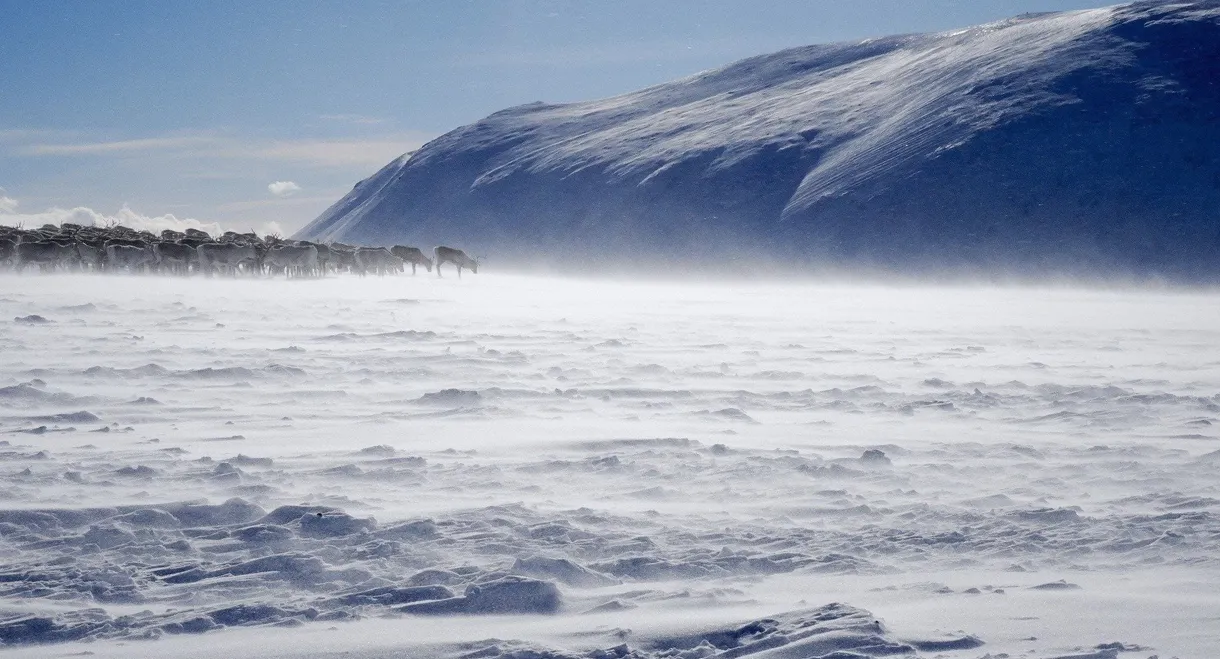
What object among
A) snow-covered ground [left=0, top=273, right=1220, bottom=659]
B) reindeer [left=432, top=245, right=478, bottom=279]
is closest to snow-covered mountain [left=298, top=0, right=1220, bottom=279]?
reindeer [left=432, top=245, right=478, bottom=279]

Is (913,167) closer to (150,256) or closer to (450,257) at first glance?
(450,257)

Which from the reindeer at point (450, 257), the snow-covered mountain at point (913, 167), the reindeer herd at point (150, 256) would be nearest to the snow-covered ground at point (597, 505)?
the reindeer herd at point (150, 256)

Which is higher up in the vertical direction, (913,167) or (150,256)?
(913,167)

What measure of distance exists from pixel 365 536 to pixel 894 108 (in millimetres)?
110962

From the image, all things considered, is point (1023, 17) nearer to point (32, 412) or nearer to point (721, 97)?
point (721, 97)

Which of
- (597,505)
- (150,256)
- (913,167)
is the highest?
(913,167)

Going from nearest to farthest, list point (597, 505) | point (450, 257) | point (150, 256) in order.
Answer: point (597, 505) < point (150, 256) < point (450, 257)

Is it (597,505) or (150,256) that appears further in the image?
(150,256)

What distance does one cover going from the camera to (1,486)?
6.51m

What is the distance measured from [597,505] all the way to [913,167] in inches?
3772

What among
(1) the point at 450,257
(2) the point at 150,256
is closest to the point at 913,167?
(1) the point at 450,257

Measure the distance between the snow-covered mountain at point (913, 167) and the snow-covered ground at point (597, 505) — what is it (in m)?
80.7

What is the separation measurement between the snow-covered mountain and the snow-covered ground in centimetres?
8075

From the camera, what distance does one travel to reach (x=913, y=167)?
9662cm
